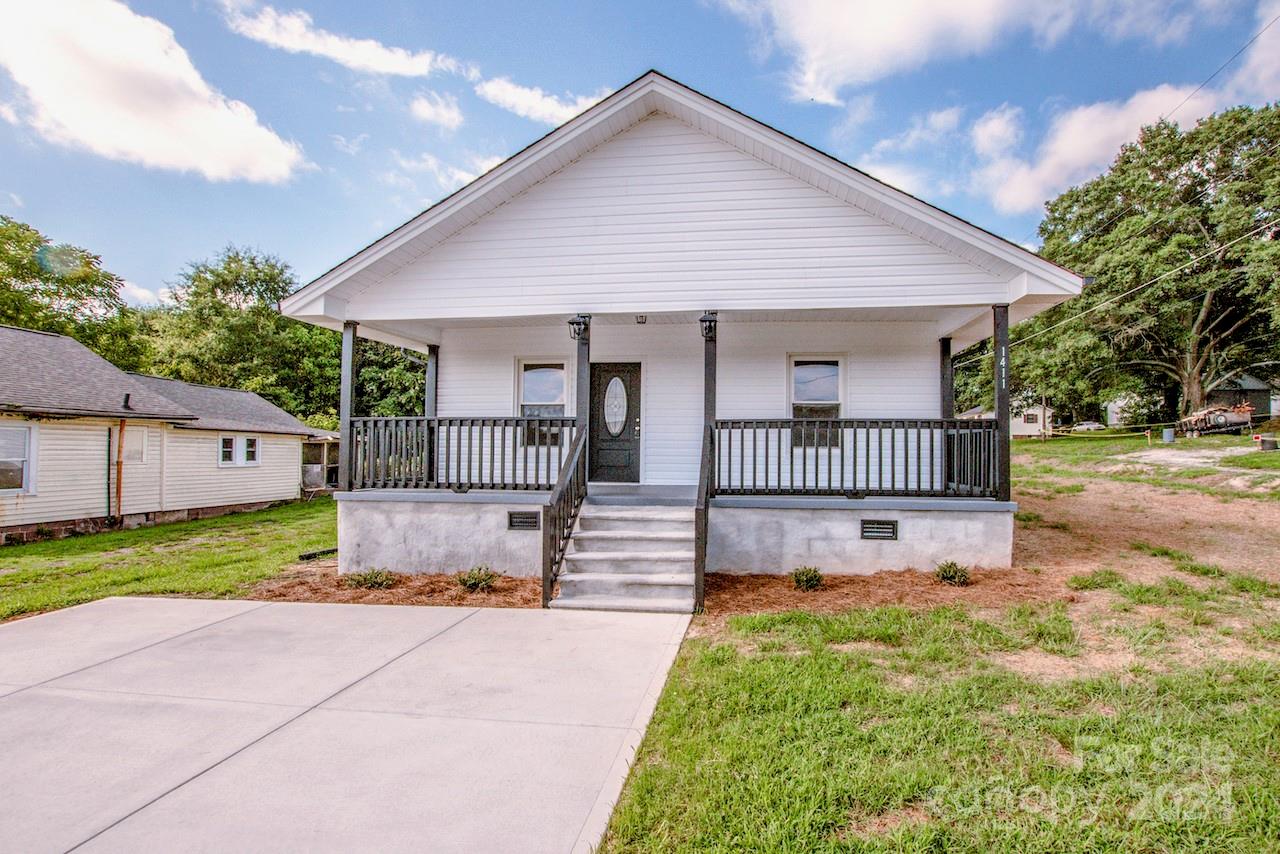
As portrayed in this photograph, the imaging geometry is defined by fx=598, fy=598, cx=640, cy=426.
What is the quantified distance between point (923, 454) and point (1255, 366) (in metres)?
28.4

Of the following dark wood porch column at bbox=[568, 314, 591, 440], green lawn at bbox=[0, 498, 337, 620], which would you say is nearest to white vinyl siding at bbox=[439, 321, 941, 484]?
dark wood porch column at bbox=[568, 314, 591, 440]

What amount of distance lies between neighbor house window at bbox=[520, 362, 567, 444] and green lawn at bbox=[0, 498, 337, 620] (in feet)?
14.0

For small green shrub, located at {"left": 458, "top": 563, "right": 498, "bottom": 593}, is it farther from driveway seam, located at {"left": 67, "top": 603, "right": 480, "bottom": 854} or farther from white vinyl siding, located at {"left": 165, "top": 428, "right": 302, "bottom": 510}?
white vinyl siding, located at {"left": 165, "top": 428, "right": 302, "bottom": 510}

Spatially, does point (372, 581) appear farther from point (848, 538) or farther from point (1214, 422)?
point (1214, 422)

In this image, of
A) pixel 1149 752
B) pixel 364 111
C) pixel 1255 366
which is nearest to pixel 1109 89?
pixel 1255 366

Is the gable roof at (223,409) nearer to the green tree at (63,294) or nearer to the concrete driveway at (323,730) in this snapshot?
the green tree at (63,294)

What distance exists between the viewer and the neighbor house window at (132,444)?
1427 cm

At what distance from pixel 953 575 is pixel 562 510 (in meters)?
4.42

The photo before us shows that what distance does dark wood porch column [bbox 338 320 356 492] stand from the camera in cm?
803

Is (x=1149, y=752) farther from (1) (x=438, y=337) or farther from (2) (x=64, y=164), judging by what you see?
(2) (x=64, y=164)

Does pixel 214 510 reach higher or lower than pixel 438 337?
lower

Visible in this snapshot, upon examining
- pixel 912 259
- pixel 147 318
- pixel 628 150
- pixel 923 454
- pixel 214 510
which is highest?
pixel 147 318

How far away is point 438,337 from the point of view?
9.83 metres

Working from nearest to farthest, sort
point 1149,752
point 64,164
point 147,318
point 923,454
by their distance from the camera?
point 1149,752 → point 923,454 → point 64,164 → point 147,318
